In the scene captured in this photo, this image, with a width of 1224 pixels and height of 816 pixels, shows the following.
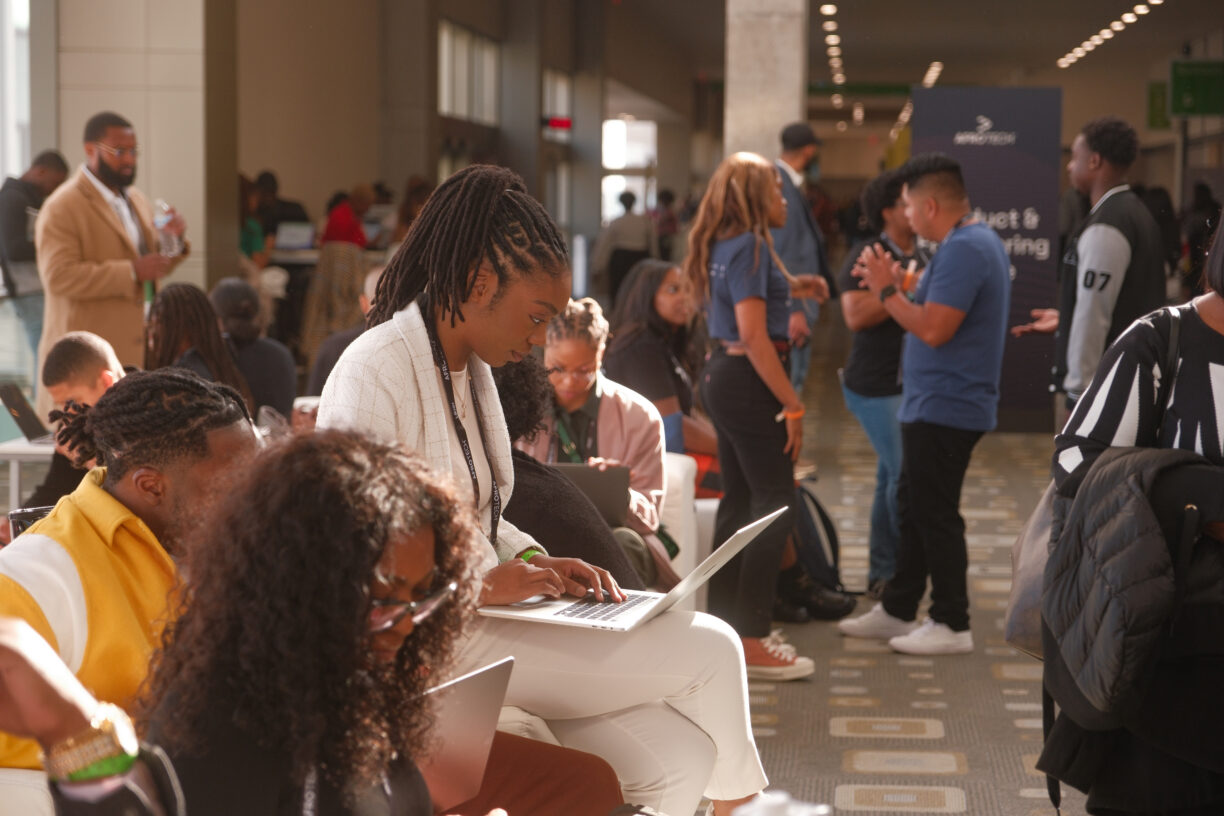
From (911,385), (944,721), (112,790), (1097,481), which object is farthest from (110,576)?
(911,385)

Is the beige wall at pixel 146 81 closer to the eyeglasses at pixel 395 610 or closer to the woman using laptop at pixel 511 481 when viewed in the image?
the woman using laptop at pixel 511 481

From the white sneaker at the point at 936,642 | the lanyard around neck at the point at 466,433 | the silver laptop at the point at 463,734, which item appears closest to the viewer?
the silver laptop at the point at 463,734

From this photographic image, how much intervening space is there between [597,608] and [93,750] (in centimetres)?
106

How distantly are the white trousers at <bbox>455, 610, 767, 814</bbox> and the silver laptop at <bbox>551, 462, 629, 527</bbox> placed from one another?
1186 millimetres

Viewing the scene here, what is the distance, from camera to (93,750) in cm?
120

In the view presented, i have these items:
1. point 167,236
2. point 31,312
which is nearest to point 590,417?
point 167,236

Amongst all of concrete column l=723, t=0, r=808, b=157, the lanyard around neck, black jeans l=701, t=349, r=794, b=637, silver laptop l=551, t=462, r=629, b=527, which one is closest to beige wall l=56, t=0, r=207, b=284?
concrete column l=723, t=0, r=808, b=157

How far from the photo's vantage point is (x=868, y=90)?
33.1 m

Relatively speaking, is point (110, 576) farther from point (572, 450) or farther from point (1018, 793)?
point (1018, 793)

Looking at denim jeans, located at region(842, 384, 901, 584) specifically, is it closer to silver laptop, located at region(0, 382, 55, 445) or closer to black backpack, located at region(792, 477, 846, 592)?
black backpack, located at region(792, 477, 846, 592)

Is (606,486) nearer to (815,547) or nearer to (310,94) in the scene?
(815,547)

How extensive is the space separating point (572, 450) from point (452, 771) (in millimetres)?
2237

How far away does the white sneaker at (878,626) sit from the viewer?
4.89 meters

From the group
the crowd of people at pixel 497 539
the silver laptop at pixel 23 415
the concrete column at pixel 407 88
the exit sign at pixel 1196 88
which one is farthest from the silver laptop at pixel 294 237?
the exit sign at pixel 1196 88
